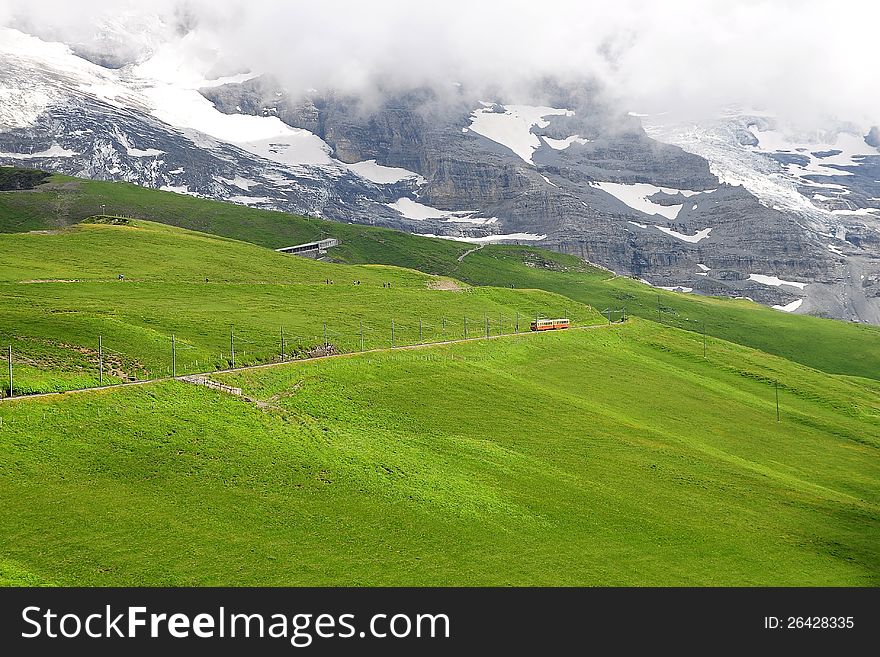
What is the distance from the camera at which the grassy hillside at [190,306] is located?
238ft

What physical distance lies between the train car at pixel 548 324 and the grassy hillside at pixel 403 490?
121 ft

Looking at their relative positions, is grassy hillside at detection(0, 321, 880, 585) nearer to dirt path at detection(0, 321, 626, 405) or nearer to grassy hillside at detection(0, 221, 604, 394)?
dirt path at detection(0, 321, 626, 405)

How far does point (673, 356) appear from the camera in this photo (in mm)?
132375

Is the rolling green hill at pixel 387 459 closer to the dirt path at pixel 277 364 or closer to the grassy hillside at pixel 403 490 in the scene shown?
the grassy hillside at pixel 403 490

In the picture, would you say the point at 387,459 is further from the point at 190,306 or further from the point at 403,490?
the point at 190,306

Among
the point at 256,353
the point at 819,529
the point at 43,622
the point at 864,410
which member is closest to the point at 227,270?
the point at 256,353

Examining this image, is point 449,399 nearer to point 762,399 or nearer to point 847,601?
point 847,601

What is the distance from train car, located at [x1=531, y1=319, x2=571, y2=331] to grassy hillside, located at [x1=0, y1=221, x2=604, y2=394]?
3.10 m

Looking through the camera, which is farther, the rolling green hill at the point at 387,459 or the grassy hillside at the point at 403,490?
the rolling green hill at the point at 387,459

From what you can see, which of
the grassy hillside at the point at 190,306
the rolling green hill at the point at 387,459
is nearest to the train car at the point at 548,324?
the grassy hillside at the point at 190,306

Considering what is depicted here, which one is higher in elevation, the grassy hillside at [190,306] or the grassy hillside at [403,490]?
the grassy hillside at [190,306]

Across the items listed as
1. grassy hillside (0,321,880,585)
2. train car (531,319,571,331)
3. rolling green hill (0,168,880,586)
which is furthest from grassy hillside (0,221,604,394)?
grassy hillside (0,321,880,585)

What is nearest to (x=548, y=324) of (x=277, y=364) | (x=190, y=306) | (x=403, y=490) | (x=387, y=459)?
(x=190, y=306)

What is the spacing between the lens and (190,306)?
348ft
